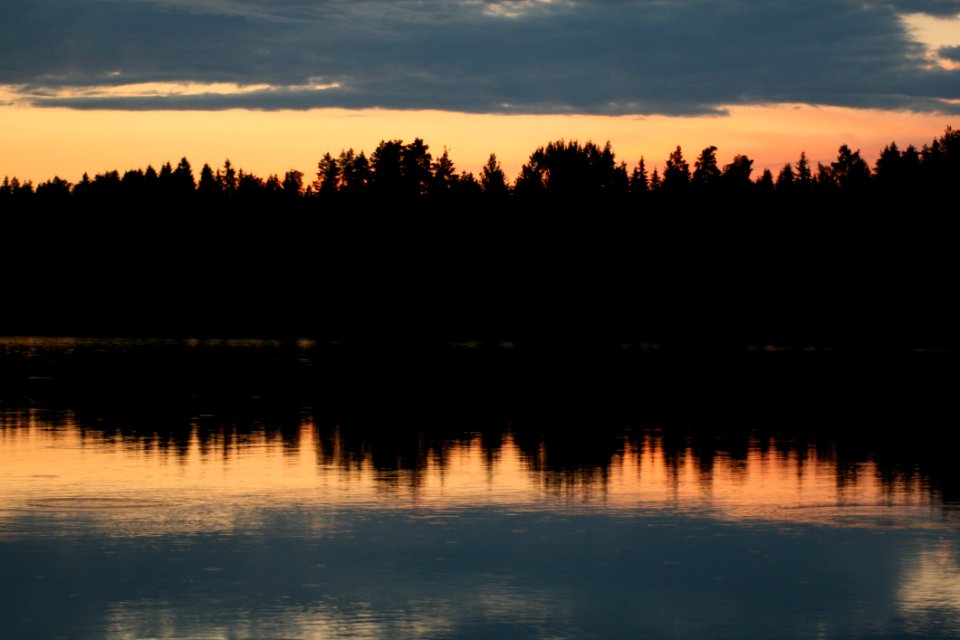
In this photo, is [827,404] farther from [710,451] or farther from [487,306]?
[487,306]

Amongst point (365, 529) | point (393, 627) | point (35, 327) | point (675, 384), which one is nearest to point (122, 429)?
point (365, 529)

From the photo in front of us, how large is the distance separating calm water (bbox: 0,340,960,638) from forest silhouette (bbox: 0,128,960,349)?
269 feet

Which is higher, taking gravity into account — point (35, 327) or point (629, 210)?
point (629, 210)

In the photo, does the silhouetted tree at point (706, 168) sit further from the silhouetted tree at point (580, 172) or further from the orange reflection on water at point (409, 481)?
the orange reflection on water at point (409, 481)

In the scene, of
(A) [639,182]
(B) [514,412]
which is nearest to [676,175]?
(A) [639,182]

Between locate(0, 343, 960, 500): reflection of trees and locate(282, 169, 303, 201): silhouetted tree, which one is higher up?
locate(282, 169, 303, 201): silhouetted tree

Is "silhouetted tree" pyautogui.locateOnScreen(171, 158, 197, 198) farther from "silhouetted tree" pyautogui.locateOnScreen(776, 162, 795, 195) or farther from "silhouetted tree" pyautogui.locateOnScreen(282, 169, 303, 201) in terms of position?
"silhouetted tree" pyautogui.locateOnScreen(776, 162, 795, 195)

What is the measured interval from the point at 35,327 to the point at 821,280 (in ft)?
225

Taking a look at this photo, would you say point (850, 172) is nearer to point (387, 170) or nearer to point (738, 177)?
point (738, 177)

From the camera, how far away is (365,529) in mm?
18719

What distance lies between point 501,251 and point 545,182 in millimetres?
13738

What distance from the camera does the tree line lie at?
A: 149 m

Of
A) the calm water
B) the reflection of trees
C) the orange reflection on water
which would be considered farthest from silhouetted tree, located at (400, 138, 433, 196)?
the orange reflection on water

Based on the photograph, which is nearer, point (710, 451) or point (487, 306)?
point (710, 451)
